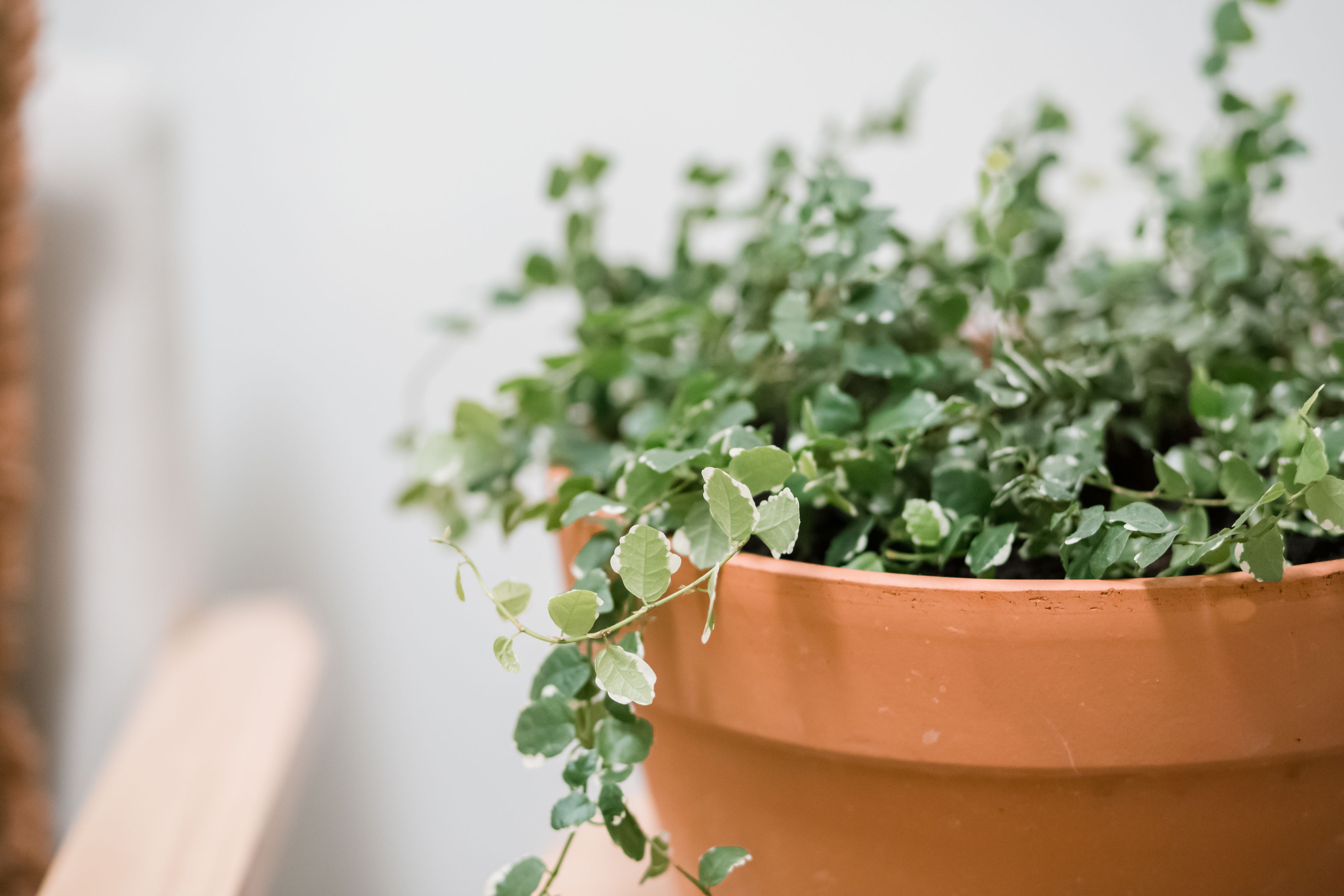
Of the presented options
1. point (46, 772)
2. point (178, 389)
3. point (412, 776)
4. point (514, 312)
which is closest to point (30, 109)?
point (178, 389)

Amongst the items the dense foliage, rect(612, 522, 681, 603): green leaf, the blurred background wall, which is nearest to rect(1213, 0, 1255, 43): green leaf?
the dense foliage

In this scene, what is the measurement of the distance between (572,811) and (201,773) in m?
0.36

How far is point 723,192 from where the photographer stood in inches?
31.8

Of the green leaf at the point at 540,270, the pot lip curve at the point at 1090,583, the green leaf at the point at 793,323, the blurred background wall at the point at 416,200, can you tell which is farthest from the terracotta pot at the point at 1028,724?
the blurred background wall at the point at 416,200

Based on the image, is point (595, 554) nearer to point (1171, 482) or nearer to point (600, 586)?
point (600, 586)

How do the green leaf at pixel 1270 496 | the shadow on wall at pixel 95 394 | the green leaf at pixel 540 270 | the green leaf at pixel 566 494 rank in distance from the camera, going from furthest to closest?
1. the shadow on wall at pixel 95 394
2. the green leaf at pixel 540 270
3. the green leaf at pixel 566 494
4. the green leaf at pixel 1270 496

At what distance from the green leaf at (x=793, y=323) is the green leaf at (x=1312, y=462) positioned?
0.63ft

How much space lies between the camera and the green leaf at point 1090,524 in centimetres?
31

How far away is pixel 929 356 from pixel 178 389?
2.10ft

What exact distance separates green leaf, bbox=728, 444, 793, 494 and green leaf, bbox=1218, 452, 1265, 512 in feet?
0.57

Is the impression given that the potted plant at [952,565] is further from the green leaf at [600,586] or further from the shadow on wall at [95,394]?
the shadow on wall at [95,394]

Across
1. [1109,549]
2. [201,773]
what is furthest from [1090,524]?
[201,773]

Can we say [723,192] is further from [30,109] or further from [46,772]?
[46,772]

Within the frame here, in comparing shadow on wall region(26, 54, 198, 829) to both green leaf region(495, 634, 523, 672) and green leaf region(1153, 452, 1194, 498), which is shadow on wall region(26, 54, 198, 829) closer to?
green leaf region(495, 634, 523, 672)
